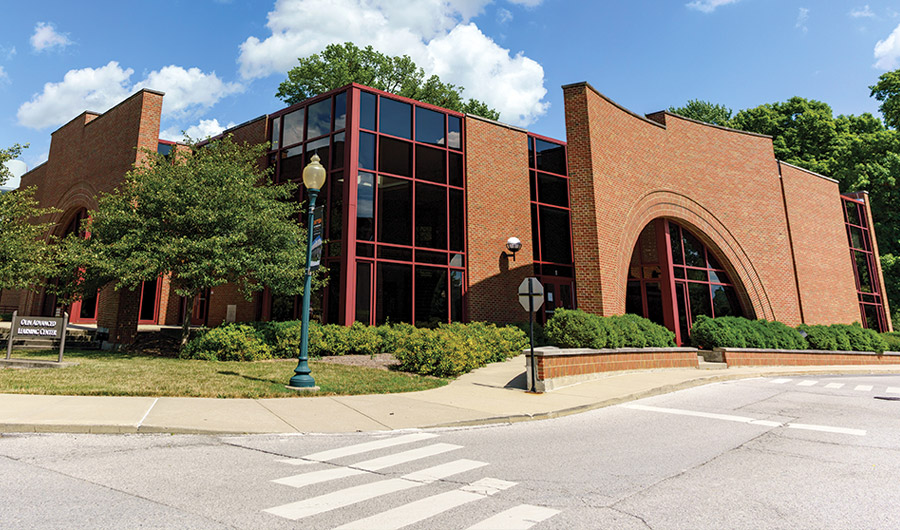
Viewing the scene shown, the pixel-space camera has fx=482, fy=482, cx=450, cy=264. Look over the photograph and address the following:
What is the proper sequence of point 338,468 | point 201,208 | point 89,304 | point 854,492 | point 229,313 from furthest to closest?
point 89,304
point 229,313
point 201,208
point 338,468
point 854,492

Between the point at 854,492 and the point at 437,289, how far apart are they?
15.2 meters

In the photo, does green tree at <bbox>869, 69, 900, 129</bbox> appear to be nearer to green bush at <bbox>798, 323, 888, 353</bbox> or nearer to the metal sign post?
green bush at <bbox>798, 323, 888, 353</bbox>

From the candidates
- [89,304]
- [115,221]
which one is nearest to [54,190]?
[89,304]

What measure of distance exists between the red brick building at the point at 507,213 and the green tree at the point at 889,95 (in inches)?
686

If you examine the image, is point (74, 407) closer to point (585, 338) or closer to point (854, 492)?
point (854, 492)

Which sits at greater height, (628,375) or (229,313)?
(229,313)

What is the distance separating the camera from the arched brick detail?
766 inches

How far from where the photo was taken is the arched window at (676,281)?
2088 cm

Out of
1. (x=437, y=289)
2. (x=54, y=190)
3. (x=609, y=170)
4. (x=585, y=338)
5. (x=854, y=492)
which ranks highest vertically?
(x=54, y=190)

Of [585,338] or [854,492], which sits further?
[585,338]

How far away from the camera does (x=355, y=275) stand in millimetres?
17156

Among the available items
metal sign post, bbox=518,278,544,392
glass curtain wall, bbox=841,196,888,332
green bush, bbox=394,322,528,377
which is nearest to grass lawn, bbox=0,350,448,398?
green bush, bbox=394,322,528,377

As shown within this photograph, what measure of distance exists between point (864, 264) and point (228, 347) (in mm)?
37652

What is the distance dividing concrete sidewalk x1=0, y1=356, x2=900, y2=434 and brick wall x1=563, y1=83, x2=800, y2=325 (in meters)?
6.84
